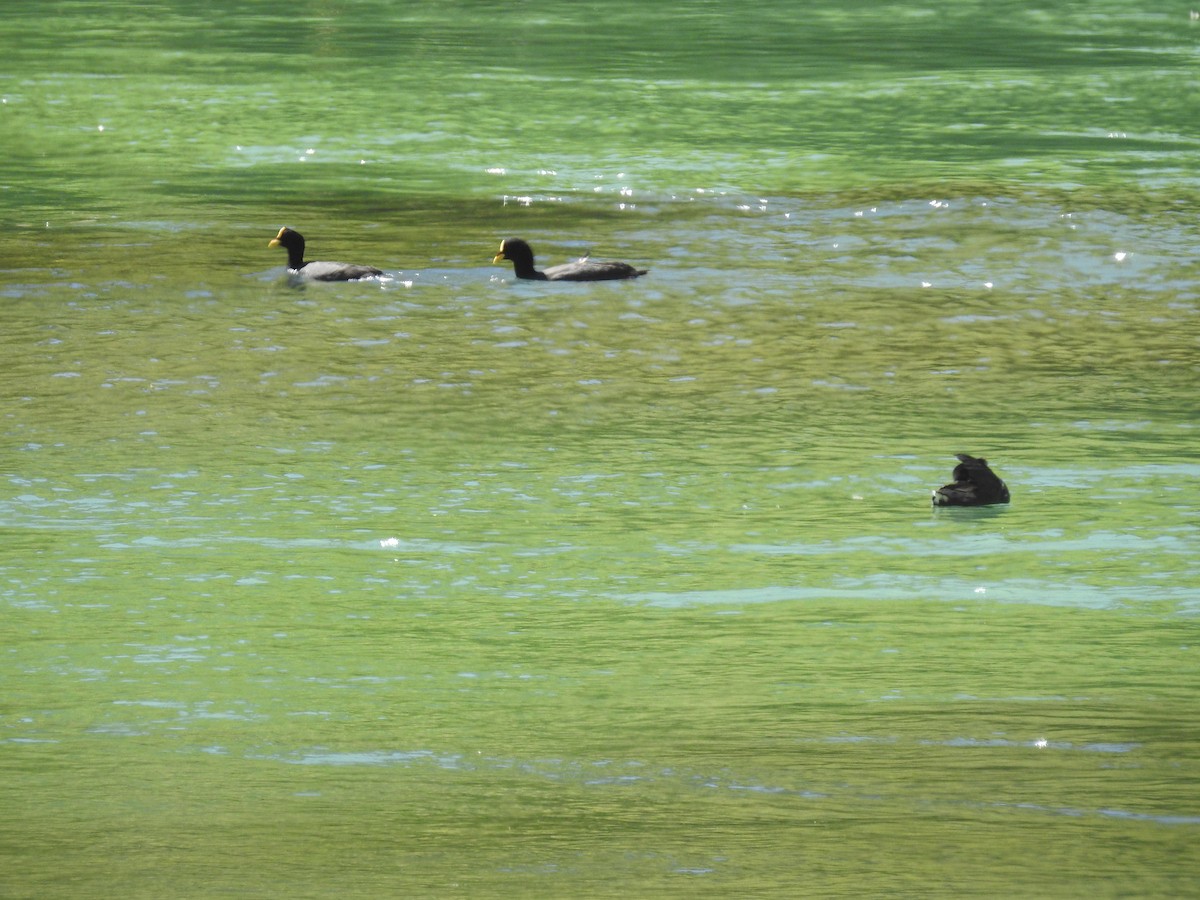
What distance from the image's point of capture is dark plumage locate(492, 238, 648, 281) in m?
13.6

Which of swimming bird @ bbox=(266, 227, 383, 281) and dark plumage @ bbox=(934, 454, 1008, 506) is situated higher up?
dark plumage @ bbox=(934, 454, 1008, 506)

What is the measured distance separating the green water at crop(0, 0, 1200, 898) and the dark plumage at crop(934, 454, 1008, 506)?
0.11 m

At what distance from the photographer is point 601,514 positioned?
28.8ft

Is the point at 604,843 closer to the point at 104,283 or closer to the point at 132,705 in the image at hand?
the point at 132,705

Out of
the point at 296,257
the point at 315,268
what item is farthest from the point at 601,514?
the point at 296,257

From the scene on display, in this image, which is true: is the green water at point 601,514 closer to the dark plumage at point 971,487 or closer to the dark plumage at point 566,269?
the dark plumage at point 971,487

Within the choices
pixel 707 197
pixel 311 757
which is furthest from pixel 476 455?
pixel 707 197

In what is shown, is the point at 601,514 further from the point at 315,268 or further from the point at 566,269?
the point at 315,268

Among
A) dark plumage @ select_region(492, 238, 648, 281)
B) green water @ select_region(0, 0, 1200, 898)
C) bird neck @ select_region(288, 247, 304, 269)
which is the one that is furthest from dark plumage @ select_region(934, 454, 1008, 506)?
bird neck @ select_region(288, 247, 304, 269)

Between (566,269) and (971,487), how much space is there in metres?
5.38

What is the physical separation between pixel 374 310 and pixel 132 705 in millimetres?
6302

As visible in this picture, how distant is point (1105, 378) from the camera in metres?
11.2

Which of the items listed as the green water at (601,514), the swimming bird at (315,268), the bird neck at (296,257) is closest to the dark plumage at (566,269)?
the green water at (601,514)

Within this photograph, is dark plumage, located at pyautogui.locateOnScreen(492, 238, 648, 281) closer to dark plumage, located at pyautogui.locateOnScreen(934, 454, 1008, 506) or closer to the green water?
the green water
